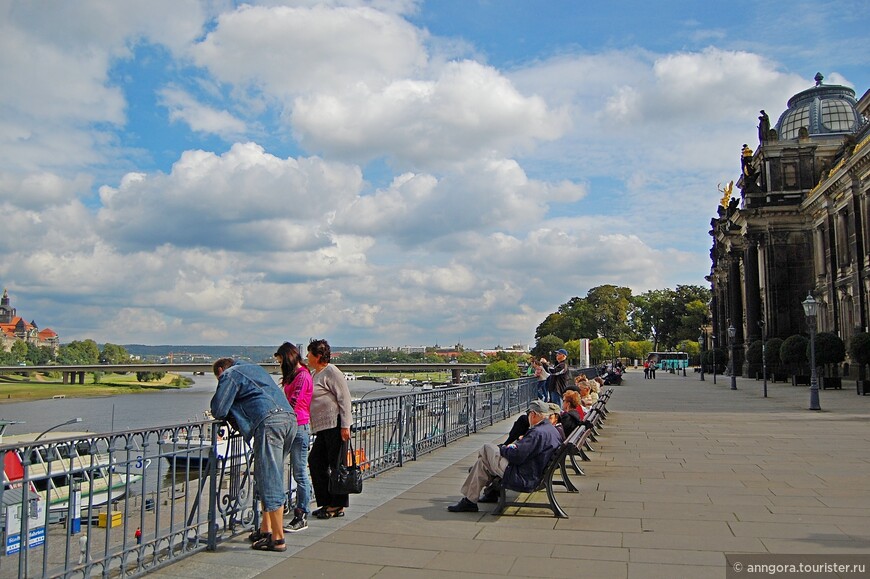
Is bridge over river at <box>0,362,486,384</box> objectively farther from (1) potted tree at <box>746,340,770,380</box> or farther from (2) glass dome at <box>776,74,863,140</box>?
(2) glass dome at <box>776,74,863,140</box>

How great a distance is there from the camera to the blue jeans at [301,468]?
24.3 ft

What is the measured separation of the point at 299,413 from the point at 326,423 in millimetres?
467

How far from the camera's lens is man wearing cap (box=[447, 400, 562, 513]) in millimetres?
7855

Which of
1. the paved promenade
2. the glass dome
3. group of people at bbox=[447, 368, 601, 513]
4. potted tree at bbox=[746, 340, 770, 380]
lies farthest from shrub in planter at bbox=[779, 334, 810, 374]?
group of people at bbox=[447, 368, 601, 513]

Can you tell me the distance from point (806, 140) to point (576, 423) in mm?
55375

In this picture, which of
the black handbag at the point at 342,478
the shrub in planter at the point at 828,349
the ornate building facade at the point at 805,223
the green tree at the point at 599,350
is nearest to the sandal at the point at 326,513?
the black handbag at the point at 342,478

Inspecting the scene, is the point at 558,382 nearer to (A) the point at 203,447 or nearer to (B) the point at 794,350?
(A) the point at 203,447

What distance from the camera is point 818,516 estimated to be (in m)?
8.04

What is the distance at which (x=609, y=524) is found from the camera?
25.3 ft

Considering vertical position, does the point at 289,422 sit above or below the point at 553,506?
above

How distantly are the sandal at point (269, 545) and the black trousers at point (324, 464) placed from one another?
1.30 metres

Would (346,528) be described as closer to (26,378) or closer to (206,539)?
(206,539)

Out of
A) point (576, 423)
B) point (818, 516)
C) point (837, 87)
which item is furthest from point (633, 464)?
point (837, 87)

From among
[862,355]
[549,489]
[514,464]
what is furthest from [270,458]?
[862,355]
